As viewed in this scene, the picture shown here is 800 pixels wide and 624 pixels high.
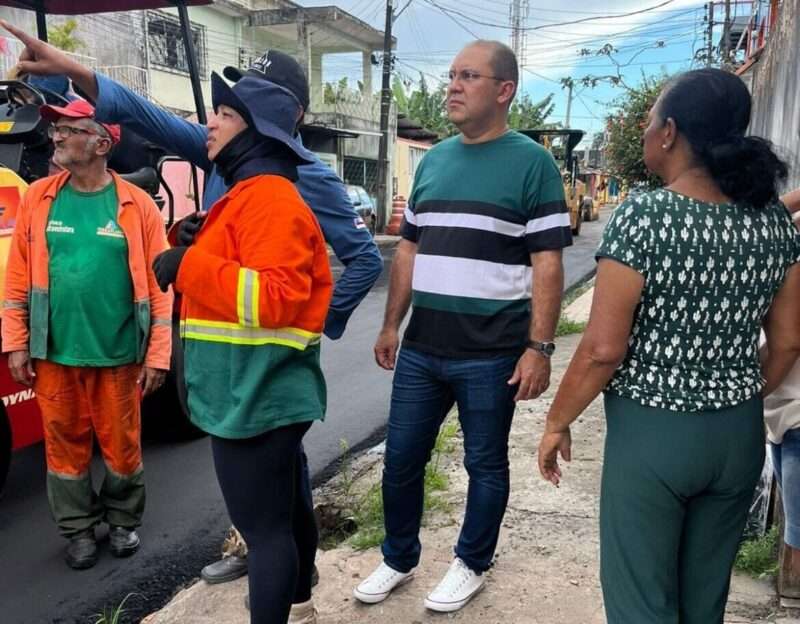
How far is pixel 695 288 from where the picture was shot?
70.6 inches

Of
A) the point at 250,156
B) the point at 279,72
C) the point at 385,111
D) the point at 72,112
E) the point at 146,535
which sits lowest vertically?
the point at 146,535

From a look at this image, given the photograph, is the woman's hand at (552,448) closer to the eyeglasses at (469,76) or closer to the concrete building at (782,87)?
the concrete building at (782,87)

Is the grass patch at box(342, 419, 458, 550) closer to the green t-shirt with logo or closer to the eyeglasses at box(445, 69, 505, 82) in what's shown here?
the green t-shirt with logo

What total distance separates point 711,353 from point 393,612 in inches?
61.5

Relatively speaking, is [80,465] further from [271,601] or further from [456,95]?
[456,95]

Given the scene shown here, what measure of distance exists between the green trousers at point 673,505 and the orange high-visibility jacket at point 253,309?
32.6 inches

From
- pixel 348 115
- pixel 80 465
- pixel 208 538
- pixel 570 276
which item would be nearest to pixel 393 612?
pixel 208 538

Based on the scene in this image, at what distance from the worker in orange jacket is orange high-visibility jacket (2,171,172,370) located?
117cm

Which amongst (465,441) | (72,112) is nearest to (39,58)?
(72,112)

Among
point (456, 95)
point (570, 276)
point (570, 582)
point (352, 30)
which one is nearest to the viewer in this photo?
point (456, 95)

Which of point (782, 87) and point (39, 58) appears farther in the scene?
point (782, 87)

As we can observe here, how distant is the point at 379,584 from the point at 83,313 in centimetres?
157

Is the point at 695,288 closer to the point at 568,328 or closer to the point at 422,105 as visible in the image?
the point at 568,328

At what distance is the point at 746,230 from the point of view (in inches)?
70.7
